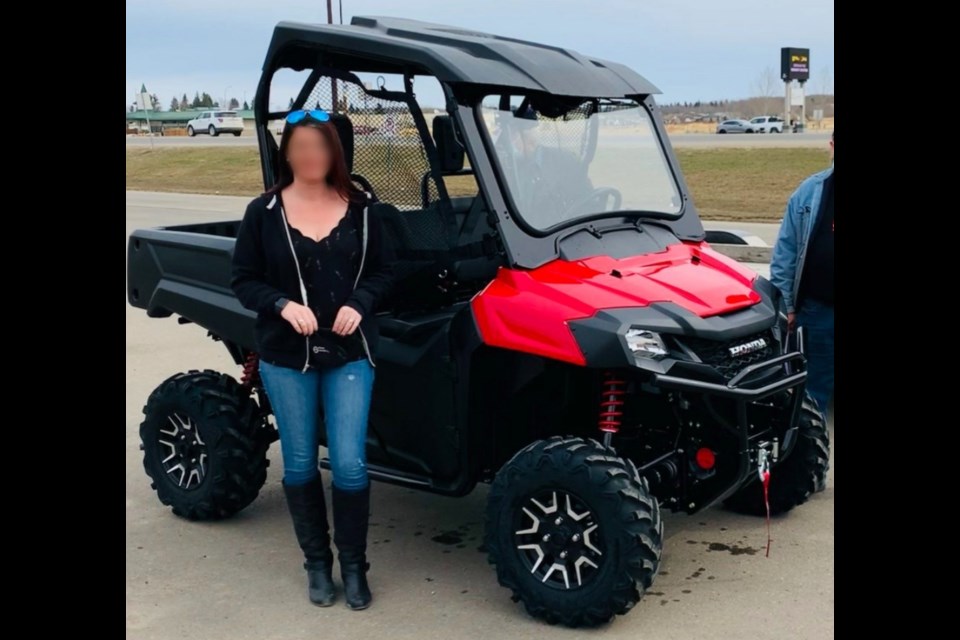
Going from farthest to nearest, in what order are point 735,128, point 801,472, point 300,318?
point 735,128 → point 801,472 → point 300,318

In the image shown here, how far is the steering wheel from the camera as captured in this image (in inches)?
188

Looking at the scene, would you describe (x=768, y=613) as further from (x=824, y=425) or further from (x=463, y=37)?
(x=463, y=37)

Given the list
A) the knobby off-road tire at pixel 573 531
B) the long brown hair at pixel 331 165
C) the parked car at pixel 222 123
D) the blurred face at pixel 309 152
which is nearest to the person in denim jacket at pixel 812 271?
the knobby off-road tire at pixel 573 531

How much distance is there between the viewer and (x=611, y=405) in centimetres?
442

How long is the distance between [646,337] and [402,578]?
146cm

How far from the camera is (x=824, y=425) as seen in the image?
5293 millimetres

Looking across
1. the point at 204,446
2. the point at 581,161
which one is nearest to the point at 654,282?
the point at 581,161

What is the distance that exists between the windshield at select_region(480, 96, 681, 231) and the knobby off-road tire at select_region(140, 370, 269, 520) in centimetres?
173

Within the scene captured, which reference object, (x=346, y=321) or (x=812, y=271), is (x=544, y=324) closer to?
(x=346, y=321)

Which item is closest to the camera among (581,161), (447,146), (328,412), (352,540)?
(328,412)

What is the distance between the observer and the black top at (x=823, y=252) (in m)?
5.52

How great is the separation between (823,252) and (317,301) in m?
2.52

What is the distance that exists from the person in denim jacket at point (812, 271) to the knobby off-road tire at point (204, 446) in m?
2.54
